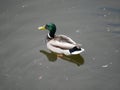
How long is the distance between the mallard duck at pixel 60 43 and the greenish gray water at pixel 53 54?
24 centimetres

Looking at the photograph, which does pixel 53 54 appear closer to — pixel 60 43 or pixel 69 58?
pixel 60 43

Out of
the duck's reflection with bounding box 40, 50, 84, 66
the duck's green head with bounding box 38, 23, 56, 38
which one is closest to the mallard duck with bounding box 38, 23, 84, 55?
the duck's green head with bounding box 38, 23, 56, 38

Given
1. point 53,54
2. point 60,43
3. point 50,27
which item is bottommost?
point 53,54

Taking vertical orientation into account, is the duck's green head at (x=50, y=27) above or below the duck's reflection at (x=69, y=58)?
above

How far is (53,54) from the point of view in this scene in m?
10.5

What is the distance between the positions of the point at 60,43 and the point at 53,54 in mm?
556

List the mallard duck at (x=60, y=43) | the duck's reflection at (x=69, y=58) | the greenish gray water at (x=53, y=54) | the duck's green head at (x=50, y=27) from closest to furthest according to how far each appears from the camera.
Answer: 1. the greenish gray water at (x=53, y=54)
2. the mallard duck at (x=60, y=43)
3. the duck's reflection at (x=69, y=58)
4. the duck's green head at (x=50, y=27)

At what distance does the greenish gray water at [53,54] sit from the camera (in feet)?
29.4

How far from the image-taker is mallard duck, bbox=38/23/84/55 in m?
9.65

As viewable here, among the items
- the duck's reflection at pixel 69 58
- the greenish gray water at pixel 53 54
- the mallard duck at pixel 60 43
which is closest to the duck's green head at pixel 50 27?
the mallard duck at pixel 60 43

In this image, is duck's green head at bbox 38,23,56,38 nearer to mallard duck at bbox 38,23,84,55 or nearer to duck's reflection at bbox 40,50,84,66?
mallard duck at bbox 38,23,84,55

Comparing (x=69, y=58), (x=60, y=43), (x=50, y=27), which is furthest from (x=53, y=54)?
(x=50, y=27)

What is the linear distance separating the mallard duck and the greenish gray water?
24 cm

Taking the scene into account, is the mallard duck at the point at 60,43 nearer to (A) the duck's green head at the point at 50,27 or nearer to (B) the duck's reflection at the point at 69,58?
(A) the duck's green head at the point at 50,27
